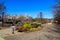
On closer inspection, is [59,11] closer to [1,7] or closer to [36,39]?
[36,39]

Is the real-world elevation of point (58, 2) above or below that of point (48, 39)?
above

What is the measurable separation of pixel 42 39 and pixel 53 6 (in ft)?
42.7

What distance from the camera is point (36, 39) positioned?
45.4ft

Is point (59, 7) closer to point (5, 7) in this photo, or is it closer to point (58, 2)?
point (58, 2)

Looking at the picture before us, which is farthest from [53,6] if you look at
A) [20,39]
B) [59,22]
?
[20,39]

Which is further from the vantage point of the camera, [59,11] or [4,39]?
[59,11]

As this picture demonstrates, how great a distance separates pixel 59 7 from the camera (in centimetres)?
2520

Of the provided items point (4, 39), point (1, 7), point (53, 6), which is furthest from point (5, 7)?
point (4, 39)

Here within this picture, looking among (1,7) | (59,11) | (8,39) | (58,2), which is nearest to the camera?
(8,39)

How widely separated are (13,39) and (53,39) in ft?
13.5

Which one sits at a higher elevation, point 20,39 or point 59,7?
point 59,7

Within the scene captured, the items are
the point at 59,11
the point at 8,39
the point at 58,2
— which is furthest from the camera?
the point at 59,11

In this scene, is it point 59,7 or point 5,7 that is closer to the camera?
point 59,7

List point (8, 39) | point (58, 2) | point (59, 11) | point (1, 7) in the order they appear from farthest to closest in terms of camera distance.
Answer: point (1, 7) < point (59, 11) < point (58, 2) < point (8, 39)
